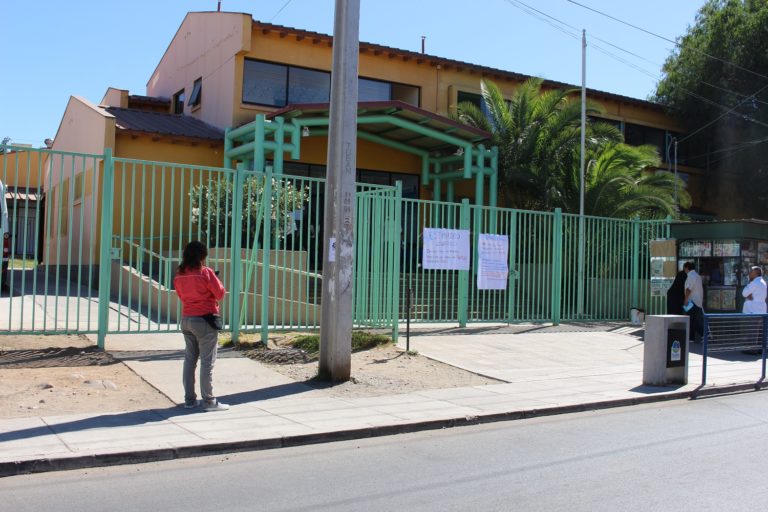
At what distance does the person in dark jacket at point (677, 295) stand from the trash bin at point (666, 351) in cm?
491

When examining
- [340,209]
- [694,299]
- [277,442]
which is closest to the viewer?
[277,442]

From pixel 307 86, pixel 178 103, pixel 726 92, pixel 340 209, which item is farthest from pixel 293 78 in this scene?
pixel 726 92

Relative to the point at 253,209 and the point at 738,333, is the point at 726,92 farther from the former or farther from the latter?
the point at 253,209

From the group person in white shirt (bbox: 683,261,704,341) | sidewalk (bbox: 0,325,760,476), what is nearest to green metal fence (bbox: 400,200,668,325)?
sidewalk (bbox: 0,325,760,476)

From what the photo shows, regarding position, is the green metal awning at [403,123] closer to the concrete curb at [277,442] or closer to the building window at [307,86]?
the building window at [307,86]

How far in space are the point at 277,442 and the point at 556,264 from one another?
10.3m

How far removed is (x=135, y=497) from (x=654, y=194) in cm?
1814

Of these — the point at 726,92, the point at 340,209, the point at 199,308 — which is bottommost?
the point at 199,308

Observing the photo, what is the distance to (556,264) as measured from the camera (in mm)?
15805

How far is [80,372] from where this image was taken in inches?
357

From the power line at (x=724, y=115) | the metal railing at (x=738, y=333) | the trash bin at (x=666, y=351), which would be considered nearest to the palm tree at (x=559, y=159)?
the power line at (x=724, y=115)

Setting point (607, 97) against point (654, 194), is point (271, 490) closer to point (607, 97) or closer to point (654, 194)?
point (654, 194)

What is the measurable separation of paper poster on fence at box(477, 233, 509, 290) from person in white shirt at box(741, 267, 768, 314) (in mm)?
4529

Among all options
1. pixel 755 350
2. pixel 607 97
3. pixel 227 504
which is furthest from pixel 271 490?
pixel 607 97
